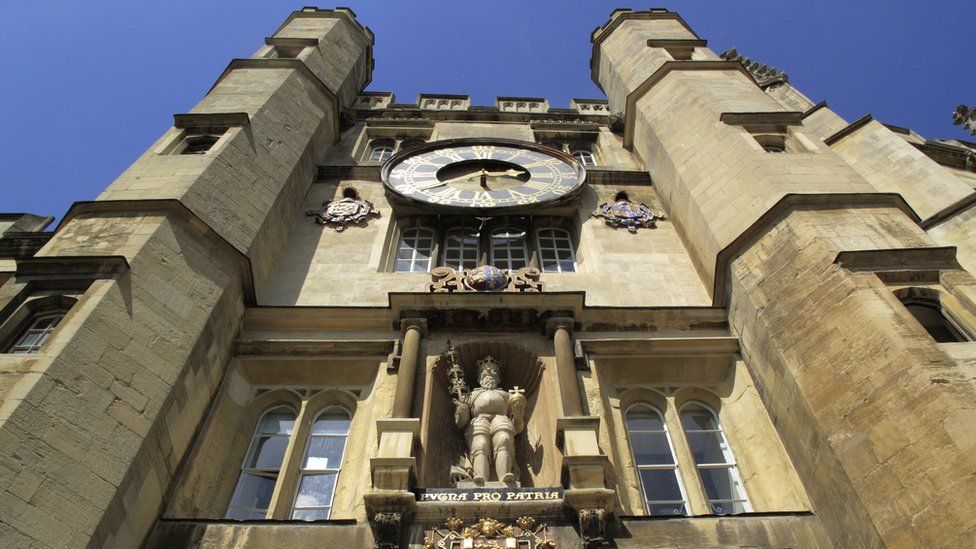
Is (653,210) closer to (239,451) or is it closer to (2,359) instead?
(239,451)

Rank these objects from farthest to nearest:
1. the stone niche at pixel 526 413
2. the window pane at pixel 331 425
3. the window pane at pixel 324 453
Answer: the window pane at pixel 331 425 < the window pane at pixel 324 453 < the stone niche at pixel 526 413

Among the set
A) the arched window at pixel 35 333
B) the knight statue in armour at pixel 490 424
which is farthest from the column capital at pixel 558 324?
the arched window at pixel 35 333

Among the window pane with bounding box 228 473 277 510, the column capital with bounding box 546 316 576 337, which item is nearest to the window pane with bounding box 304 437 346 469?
the window pane with bounding box 228 473 277 510

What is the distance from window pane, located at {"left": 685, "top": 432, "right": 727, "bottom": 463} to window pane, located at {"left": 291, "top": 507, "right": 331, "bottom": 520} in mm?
4157

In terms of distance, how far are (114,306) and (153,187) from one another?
2.58m

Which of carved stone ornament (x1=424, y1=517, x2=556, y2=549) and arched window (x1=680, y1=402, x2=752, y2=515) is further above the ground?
arched window (x1=680, y1=402, x2=752, y2=515)

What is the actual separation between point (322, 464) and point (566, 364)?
2.97 meters

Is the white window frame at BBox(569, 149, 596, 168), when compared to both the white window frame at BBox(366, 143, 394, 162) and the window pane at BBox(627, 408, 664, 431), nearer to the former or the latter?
the white window frame at BBox(366, 143, 394, 162)

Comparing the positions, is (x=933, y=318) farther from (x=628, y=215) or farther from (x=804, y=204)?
(x=628, y=215)

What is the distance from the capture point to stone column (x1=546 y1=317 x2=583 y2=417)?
26.2 feet

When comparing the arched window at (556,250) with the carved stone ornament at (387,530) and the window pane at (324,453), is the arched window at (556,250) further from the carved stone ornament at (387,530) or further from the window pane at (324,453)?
the carved stone ornament at (387,530)

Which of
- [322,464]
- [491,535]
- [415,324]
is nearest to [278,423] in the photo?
[322,464]

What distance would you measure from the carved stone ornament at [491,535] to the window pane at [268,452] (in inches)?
109

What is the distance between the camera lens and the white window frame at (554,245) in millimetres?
11953
